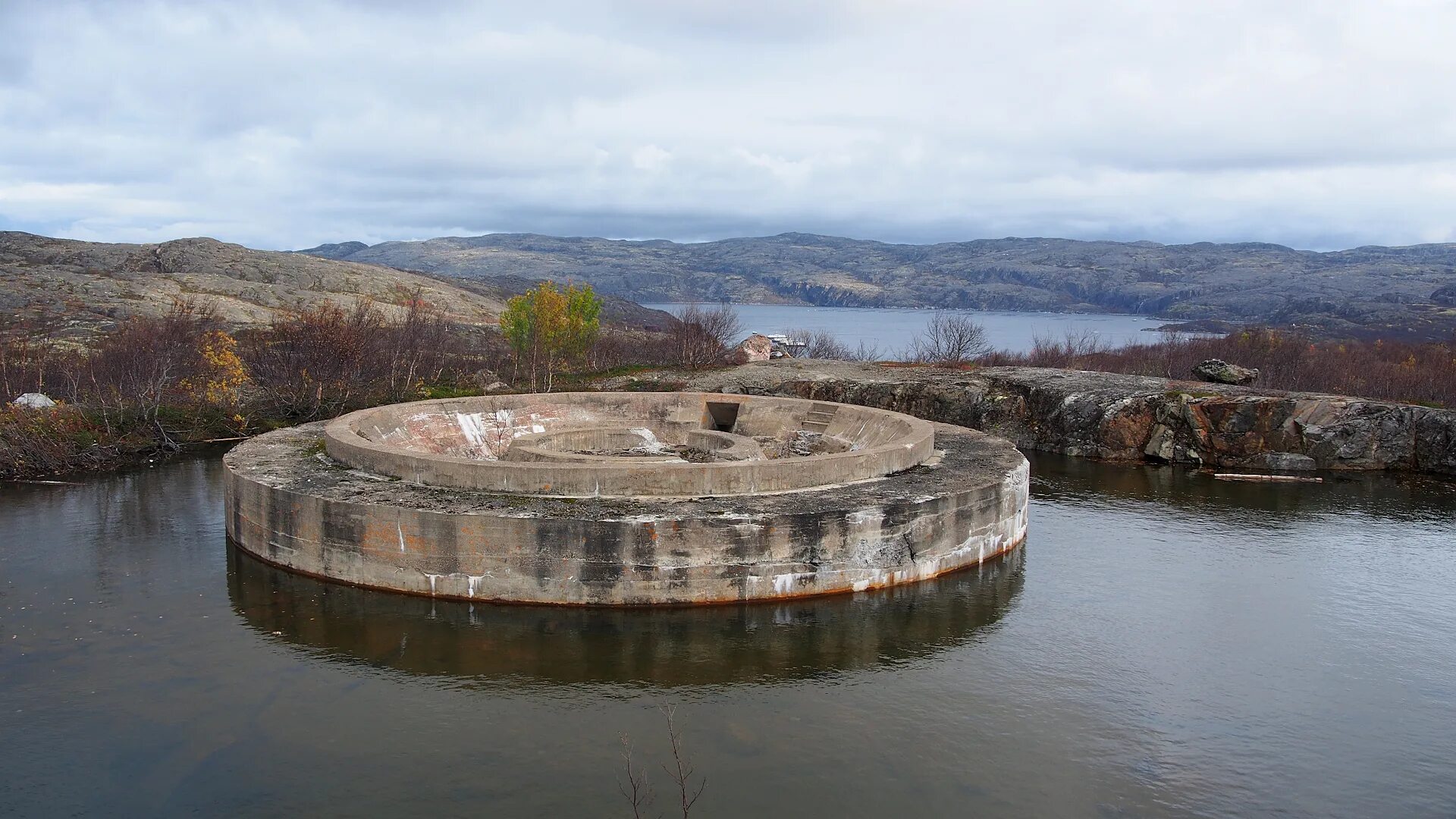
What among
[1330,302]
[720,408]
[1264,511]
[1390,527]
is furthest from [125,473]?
[1330,302]

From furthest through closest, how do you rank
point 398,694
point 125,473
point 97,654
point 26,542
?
1. point 125,473
2. point 26,542
3. point 97,654
4. point 398,694

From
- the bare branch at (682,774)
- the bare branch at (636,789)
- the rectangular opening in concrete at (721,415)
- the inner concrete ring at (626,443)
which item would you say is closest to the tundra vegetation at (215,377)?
the inner concrete ring at (626,443)

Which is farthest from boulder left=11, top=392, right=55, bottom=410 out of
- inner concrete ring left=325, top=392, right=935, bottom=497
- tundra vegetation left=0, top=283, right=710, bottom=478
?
inner concrete ring left=325, top=392, right=935, bottom=497

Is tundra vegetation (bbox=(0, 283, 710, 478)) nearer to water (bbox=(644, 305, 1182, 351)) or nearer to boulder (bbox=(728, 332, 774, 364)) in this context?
boulder (bbox=(728, 332, 774, 364))

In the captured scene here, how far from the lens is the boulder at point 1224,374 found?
3928 cm

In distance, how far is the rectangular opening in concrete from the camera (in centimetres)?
3045

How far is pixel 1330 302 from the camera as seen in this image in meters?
126

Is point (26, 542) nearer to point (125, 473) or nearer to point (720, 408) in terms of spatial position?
point (125, 473)

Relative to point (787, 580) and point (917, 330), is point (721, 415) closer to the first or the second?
point (787, 580)

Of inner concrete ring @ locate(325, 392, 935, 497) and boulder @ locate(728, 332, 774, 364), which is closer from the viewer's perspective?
inner concrete ring @ locate(325, 392, 935, 497)

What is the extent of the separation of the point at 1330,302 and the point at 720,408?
128209 mm

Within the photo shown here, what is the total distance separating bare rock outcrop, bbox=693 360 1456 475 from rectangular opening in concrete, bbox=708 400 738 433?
36.3ft

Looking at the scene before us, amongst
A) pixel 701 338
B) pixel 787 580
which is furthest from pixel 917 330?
pixel 787 580

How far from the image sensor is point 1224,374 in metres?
39.3
